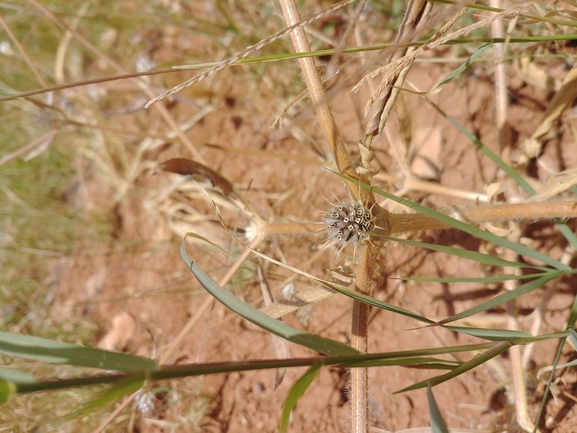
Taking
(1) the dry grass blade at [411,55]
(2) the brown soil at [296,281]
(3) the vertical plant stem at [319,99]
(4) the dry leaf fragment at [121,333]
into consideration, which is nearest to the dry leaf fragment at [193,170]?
(2) the brown soil at [296,281]

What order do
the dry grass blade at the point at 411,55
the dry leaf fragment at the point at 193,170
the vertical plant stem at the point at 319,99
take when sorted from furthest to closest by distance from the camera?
the dry leaf fragment at the point at 193,170 → the vertical plant stem at the point at 319,99 → the dry grass blade at the point at 411,55

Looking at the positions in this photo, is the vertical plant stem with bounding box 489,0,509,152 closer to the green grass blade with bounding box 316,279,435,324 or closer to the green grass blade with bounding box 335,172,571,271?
the green grass blade with bounding box 335,172,571,271

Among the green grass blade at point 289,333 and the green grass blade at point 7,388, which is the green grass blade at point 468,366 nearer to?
the green grass blade at point 289,333

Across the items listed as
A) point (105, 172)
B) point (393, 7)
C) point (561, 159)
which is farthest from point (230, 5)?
point (561, 159)

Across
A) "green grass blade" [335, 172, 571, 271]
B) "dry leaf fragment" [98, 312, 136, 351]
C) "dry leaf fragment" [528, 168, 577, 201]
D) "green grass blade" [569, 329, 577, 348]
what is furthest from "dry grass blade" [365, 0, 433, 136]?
"dry leaf fragment" [98, 312, 136, 351]

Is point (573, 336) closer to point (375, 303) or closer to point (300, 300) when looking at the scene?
point (375, 303)

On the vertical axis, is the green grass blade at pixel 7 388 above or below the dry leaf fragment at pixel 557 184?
below
